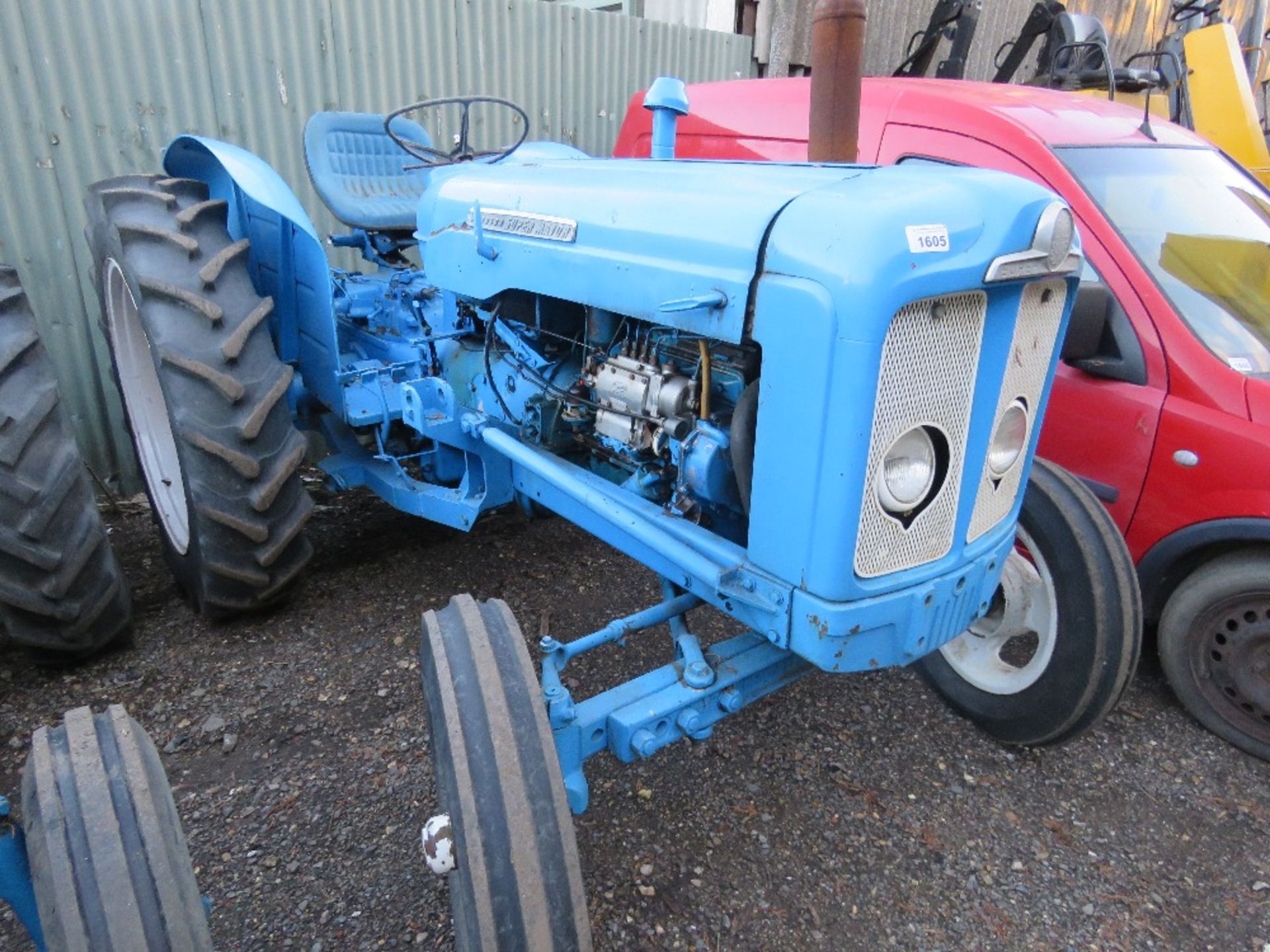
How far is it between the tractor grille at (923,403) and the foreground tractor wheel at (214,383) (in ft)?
5.38

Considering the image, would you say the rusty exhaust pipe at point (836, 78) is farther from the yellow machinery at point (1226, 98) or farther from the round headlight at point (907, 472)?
the yellow machinery at point (1226, 98)

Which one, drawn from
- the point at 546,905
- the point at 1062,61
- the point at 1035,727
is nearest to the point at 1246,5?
the point at 1062,61

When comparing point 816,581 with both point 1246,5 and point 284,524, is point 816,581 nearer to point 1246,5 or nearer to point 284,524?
point 284,524

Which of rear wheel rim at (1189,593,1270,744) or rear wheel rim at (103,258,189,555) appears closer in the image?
rear wheel rim at (1189,593,1270,744)

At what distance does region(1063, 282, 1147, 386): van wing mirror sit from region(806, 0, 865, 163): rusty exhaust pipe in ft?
2.84

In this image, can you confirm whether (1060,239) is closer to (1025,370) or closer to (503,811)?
(1025,370)

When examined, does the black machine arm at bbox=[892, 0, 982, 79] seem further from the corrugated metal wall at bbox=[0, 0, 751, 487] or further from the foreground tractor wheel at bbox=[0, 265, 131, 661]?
the foreground tractor wheel at bbox=[0, 265, 131, 661]

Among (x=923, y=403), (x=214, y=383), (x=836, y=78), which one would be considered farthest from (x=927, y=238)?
(x=214, y=383)

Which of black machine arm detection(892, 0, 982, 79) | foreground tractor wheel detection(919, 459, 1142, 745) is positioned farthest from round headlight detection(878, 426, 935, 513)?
black machine arm detection(892, 0, 982, 79)

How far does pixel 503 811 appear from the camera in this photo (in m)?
1.36

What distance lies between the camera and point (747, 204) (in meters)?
1.62

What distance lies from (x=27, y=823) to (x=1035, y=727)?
2224 millimetres

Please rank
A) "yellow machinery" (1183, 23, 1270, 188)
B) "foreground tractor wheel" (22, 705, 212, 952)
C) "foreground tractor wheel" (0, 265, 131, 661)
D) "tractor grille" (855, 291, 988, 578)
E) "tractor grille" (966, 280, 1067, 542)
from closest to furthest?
"foreground tractor wheel" (22, 705, 212, 952) < "tractor grille" (855, 291, 988, 578) < "tractor grille" (966, 280, 1067, 542) < "foreground tractor wheel" (0, 265, 131, 661) < "yellow machinery" (1183, 23, 1270, 188)

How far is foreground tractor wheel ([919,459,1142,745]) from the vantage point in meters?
2.17
